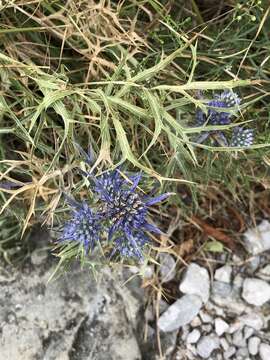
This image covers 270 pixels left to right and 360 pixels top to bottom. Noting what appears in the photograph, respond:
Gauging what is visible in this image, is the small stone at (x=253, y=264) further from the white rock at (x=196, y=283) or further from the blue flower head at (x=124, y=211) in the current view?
the blue flower head at (x=124, y=211)

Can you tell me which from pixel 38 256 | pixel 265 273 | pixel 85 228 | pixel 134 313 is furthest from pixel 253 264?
pixel 85 228

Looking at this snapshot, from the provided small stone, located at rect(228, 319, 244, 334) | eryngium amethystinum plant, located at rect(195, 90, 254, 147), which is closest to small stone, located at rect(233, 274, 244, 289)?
small stone, located at rect(228, 319, 244, 334)

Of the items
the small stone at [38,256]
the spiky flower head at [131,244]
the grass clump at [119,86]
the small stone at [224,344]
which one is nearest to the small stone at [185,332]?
the small stone at [224,344]

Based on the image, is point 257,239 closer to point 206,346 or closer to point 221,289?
point 221,289

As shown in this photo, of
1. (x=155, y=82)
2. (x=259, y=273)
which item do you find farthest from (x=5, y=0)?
(x=259, y=273)

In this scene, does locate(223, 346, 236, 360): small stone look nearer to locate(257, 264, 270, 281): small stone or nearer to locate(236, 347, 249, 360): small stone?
locate(236, 347, 249, 360): small stone

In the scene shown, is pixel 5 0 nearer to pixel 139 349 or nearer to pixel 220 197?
pixel 220 197
